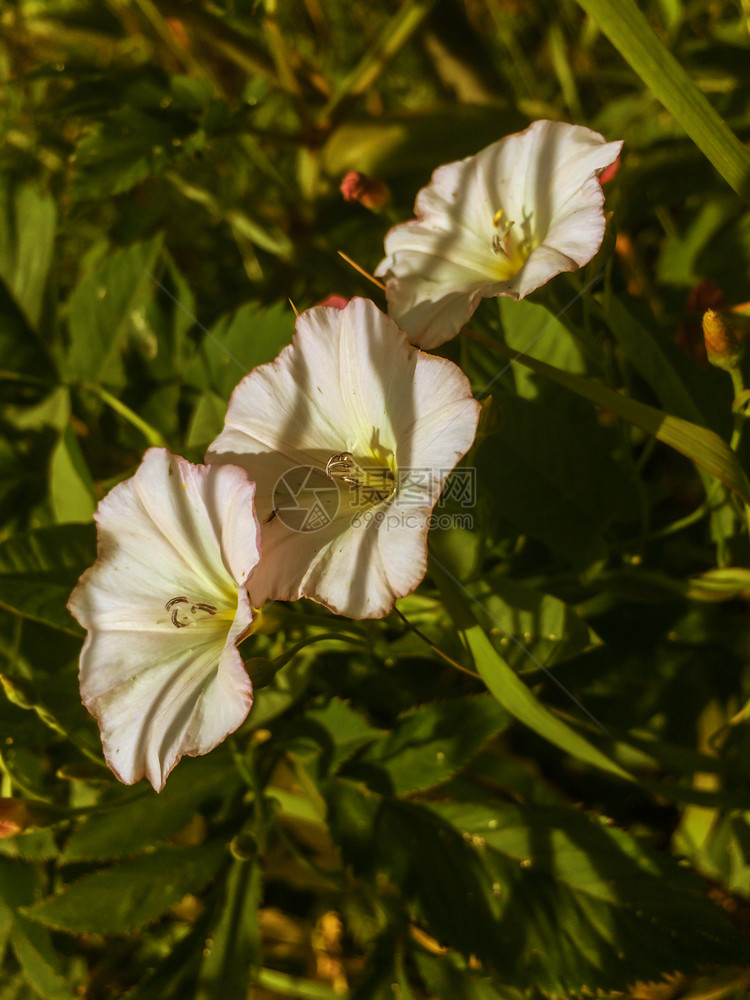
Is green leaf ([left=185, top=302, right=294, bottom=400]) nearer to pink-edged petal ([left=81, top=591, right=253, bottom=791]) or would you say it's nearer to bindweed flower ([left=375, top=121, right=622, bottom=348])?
bindweed flower ([left=375, top=121, right=622, bottom=348])

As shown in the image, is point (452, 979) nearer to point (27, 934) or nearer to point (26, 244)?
point (27, 934)

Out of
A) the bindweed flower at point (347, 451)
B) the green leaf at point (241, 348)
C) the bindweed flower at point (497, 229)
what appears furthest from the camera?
the green leaf at point (241, 348)

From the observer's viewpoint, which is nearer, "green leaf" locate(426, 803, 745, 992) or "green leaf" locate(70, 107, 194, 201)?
"green leaf" locate(426, 803, 745, 992)

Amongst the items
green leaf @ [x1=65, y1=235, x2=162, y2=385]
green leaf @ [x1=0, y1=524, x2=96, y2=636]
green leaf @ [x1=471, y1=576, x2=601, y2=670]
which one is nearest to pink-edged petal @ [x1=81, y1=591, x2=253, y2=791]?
green leaf @ [x1=0, y1=524, x2=96, y2=636]

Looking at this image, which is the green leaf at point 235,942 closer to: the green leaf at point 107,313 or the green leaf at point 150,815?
the green leaf at point 150,815

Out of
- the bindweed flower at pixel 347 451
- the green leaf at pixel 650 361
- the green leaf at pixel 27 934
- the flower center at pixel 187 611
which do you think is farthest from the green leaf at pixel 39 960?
the green leaf at pixel 650 361

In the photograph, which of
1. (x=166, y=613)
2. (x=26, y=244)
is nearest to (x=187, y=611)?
(x=166, y=613)
